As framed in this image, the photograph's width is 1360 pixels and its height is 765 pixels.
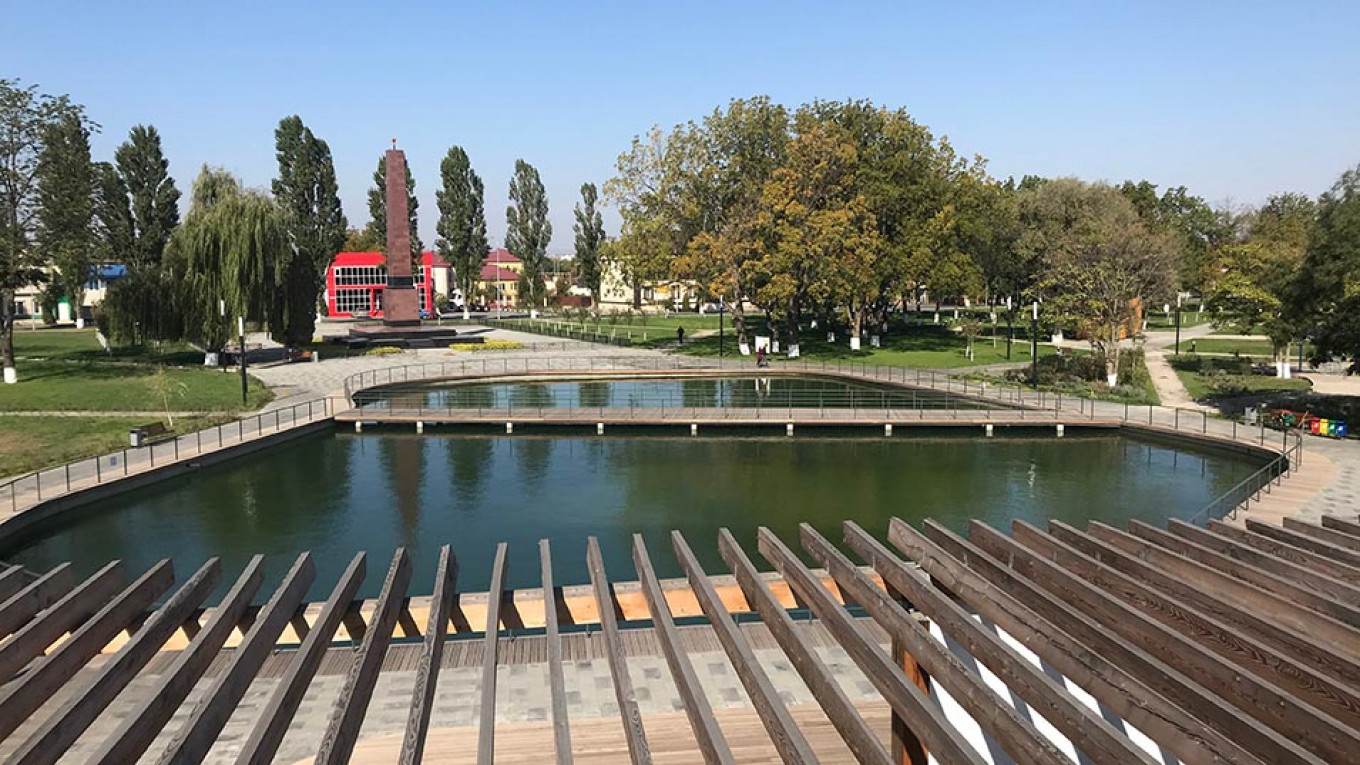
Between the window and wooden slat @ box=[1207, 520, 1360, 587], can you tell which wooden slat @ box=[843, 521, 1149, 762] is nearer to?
wooden slat @ box=[1207, 520, 1360, 587]

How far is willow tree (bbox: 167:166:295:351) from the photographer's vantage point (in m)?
41.2

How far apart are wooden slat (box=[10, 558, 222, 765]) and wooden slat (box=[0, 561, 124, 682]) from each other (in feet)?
1.50

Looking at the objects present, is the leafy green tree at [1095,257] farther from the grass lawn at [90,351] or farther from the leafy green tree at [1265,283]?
the grass lawn at [90,351]

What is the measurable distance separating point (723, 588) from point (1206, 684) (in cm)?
313

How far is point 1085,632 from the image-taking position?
424 cm

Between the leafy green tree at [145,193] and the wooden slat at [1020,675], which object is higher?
the leafy green tree at [145,193]

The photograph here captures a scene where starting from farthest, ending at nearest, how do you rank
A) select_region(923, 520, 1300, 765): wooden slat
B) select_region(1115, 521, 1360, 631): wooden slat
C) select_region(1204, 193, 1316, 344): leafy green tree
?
1. select_region(1204, 193, 1316, 344): leafy green tree
2. select_region(1115, 521, 1360, 631): wooden slat
3. select_region(923, 520, 1300, 765): wooden slat

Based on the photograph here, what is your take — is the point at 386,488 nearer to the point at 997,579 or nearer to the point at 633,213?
the point at 997,579

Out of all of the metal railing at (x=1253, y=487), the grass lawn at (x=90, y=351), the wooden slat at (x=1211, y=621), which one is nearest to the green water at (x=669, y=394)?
the metal railing at (x=1253, y=487)

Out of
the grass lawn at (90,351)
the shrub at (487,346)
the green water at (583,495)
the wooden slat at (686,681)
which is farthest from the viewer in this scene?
the shrub at (487,346)

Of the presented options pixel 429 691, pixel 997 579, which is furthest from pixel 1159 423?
pixel 429 691

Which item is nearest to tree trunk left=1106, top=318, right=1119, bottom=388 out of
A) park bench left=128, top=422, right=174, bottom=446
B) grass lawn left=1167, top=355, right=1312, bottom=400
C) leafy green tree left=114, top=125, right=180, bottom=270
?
grass lawn left=1167, top=355, right=1312, bottom=400

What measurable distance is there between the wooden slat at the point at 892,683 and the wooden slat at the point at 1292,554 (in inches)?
137

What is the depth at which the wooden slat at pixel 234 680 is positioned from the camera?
3.25 metres
